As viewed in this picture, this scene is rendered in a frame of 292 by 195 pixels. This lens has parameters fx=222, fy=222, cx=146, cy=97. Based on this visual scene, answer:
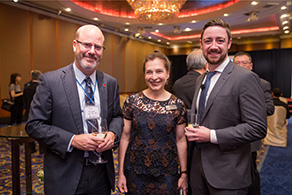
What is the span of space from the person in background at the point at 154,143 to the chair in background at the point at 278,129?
4200mm

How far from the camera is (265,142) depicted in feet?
17.4

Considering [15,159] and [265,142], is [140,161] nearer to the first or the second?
[15,159]

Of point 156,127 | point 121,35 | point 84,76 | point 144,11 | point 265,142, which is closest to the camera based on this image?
point 84,76

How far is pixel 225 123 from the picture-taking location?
55.1 inches

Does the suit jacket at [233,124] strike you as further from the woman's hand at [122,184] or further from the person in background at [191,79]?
the person in background at [191,79]

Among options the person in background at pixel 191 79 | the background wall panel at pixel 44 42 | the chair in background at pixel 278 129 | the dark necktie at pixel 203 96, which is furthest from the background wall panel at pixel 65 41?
the dark necktie at pixel 203 96

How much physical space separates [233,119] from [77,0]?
682 cm

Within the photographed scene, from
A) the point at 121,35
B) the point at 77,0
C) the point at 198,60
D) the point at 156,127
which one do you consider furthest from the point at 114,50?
the point at 156,127

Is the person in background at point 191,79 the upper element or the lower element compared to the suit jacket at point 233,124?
upper

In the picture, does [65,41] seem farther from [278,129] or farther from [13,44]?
[278,129]

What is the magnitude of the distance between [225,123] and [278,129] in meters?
4.47

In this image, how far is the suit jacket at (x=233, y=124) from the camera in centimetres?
132

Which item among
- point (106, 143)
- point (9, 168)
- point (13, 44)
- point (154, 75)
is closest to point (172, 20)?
point (13, 44)

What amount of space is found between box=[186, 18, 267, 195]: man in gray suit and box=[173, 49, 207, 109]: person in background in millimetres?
891
